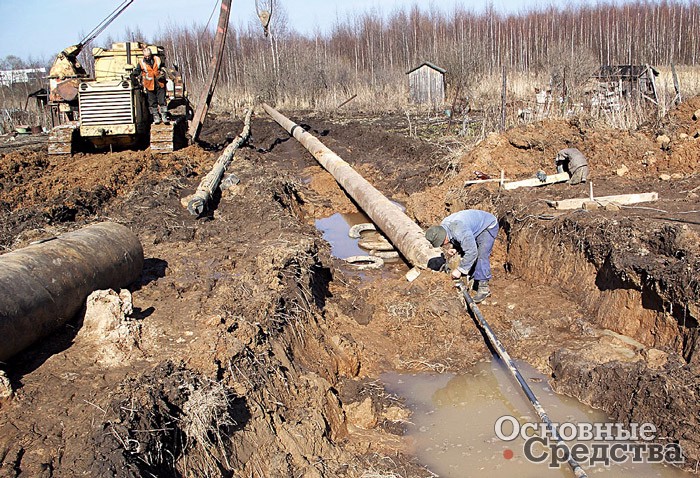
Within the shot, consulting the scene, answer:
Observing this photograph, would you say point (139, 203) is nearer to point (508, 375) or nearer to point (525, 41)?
point (508, 375)

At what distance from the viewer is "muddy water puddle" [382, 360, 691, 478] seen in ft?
15.3

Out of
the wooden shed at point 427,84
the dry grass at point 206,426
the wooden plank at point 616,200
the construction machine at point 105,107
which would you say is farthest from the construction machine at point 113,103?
the wooden shed at point 427,84

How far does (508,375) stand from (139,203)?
21.4 feet

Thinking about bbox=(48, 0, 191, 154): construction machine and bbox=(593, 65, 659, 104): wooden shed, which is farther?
bbox=(593, 65, 659, 104): wooden shed

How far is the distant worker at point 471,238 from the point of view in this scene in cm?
696

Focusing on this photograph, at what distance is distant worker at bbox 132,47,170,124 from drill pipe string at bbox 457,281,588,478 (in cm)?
1046

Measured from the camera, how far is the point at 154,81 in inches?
580

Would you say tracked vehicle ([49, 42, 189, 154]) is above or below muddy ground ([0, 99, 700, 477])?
above

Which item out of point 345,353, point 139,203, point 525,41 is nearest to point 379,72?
point 525,41

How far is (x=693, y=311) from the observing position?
5535 millimetres

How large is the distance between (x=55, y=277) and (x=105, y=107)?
10211mm

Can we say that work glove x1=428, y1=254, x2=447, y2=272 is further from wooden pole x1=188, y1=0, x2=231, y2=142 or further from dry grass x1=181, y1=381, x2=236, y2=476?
wooden pole x1=188, y1=0, x2=231, y2=142

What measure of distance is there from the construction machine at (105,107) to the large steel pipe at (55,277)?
8.69 m

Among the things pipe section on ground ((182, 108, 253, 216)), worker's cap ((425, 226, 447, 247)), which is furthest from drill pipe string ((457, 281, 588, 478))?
pipe section on ground ((182, 108, 253, 216))
